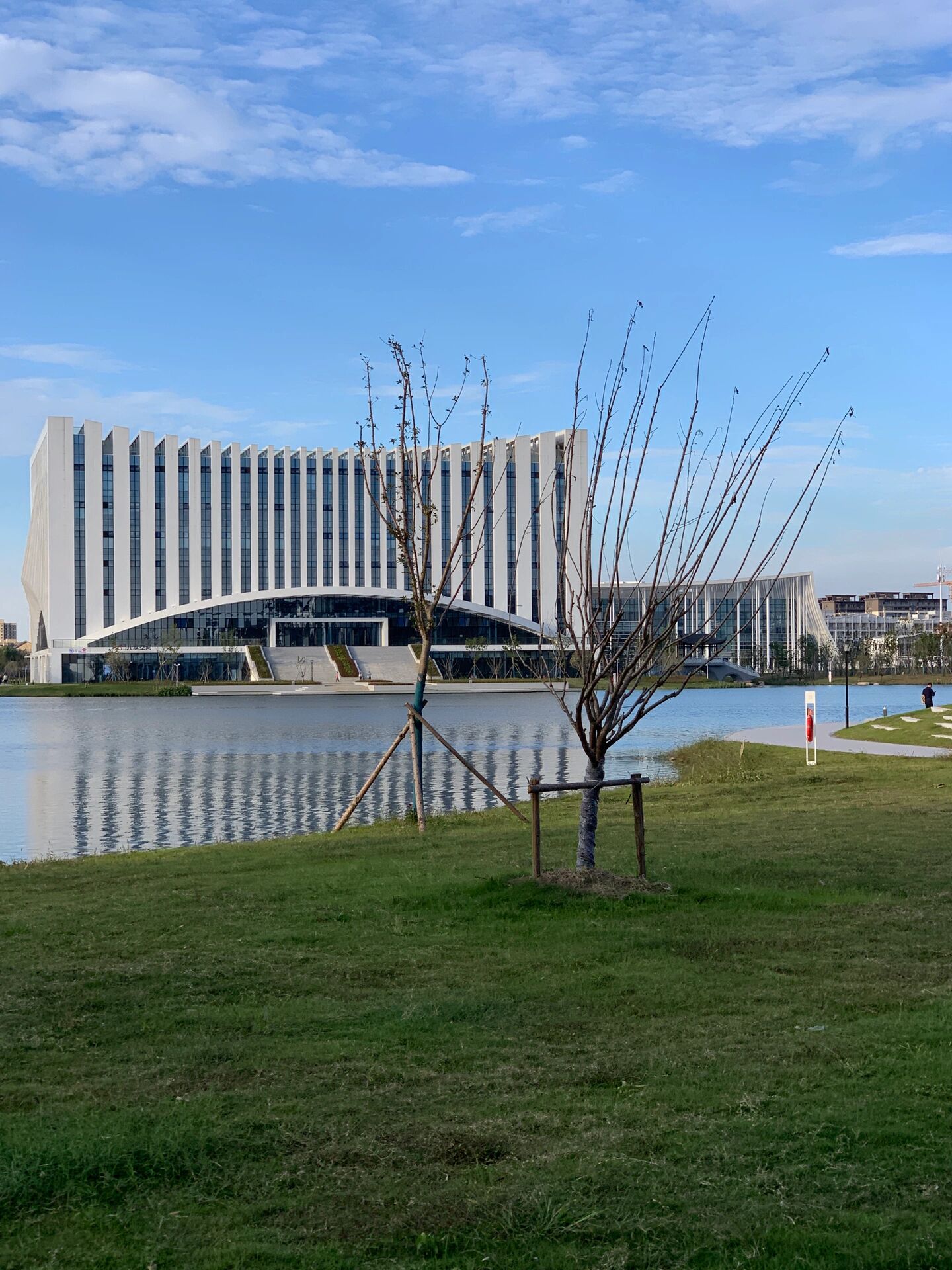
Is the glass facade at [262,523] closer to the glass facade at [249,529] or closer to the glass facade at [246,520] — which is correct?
the glass facade at [249,529]

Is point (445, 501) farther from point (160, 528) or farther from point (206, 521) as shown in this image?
point (160, 528)

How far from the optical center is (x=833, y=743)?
109 feet

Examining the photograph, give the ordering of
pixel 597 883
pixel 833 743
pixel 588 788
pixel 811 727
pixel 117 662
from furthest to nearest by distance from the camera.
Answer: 1. pixel 117 662
2. pixel 833 743
3. pixel 811 727
4. pixel 588 788
5. pixel 597 883

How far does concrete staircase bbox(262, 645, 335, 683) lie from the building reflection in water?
50.1 m

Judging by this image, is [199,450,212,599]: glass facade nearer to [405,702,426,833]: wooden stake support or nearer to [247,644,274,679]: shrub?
[247,644,274,679]: shrub

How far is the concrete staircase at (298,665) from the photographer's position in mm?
112062

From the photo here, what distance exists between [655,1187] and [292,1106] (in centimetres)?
164

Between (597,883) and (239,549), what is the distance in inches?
4503

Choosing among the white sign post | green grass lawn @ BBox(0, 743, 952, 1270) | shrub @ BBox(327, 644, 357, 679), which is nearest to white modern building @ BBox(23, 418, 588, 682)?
shrub @ BBox(327, 644, 357, 679)

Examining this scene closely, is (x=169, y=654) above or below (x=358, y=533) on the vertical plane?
below

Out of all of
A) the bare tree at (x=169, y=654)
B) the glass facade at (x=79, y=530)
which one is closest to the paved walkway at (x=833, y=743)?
the bare tree at (x=169, y=654)

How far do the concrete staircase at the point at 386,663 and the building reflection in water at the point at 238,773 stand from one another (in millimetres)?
50411

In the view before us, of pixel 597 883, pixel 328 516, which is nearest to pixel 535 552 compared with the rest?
pixel 328 516

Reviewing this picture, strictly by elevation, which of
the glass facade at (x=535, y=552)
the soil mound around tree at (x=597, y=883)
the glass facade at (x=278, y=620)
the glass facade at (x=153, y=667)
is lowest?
the soil mound around tree at (x=597, y=883)
